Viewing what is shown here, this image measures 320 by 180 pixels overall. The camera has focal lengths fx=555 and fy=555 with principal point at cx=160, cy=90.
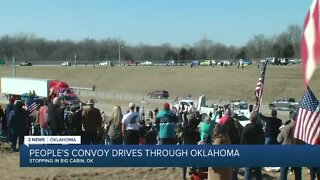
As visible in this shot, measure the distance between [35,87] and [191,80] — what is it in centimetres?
3594

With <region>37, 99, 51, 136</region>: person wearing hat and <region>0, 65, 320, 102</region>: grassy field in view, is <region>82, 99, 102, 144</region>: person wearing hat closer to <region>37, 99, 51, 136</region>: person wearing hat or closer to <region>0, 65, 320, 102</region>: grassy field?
<region>37, 99, 51, 136</region>: person wearing hat

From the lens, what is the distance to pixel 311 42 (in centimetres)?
357

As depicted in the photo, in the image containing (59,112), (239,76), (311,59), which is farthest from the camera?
(239,76)

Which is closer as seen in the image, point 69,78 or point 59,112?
point 59,112

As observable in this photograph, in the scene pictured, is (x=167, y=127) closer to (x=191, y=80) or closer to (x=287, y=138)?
(x=287, y=138)

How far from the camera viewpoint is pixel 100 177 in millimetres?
11945

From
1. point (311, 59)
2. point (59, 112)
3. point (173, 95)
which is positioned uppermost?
point (311, 59)

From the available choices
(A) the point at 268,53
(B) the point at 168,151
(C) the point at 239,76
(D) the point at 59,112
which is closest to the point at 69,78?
(C) the point at 239,76

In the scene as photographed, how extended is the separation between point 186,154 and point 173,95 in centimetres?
6960

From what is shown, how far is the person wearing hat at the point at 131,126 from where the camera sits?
12625mm

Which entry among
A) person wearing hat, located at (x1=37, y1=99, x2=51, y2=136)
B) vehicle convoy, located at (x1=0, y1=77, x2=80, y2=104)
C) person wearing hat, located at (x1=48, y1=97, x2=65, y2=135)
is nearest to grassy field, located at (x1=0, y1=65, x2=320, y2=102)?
vehicle convoy, located at (x1=0, y1=77, x2=80, y2=104)

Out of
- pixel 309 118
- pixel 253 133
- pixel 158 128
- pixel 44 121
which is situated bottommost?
pixel 44 121

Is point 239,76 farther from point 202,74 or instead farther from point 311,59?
point 311,59

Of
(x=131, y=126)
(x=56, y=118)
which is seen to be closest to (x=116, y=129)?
(x=131, y=126)
